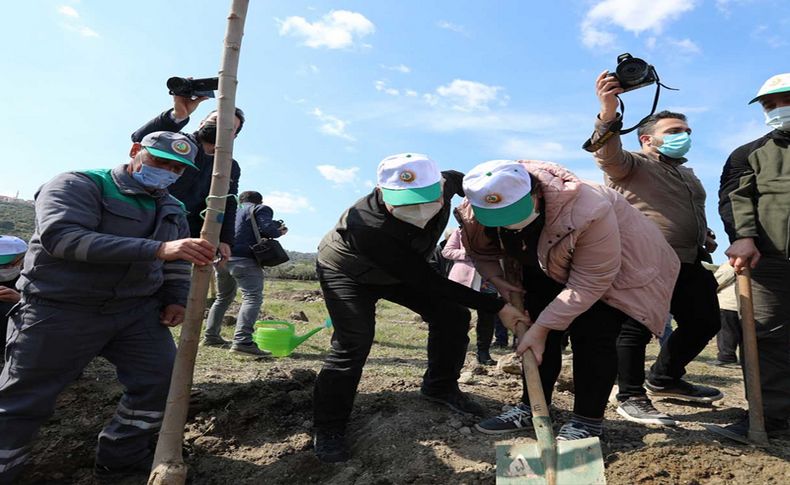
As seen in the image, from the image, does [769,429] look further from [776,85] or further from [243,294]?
[243,294]

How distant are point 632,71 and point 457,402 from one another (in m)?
2.27

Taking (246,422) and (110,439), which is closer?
(110,439)

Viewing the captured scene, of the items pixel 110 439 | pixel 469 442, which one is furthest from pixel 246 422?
pixel 469 442

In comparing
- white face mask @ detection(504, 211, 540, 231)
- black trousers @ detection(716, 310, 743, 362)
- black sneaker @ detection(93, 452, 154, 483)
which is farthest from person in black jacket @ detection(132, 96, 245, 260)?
black trousers @ detection(716, 310, 743, 362)

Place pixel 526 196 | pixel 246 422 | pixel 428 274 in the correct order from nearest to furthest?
pixel 526 196, pixel 428 274, pixel 246 422

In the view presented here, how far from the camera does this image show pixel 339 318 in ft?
10.0

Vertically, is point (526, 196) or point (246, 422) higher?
point (526, 196)

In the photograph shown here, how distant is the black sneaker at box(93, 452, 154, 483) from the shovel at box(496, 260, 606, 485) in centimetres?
205

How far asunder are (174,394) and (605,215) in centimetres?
228

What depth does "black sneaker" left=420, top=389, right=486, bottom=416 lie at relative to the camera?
3.45 metres

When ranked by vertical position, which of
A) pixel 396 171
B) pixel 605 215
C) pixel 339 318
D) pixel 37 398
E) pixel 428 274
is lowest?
pixel 37 398

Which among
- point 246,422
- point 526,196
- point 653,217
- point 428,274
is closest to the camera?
point 526,196

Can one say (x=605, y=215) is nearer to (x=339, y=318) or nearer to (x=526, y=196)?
(x=526, y=196)

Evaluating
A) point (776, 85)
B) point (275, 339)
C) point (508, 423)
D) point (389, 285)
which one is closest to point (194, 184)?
point (389, 285)
